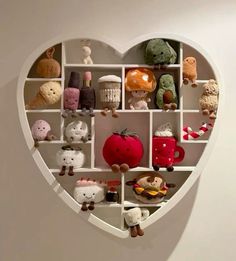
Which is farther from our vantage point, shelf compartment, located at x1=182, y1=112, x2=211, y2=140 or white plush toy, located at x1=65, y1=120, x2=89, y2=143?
shelf compartment, located at x1=182, y1=112, x2=211, y2=140

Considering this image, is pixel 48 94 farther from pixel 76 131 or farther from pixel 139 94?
pixel 139 94

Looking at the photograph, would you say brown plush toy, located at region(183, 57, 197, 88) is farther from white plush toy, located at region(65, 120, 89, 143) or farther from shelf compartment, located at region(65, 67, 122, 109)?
white plush toy, located at region(65, 120, 89, 143)

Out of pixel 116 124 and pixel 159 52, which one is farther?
pixel 116 124

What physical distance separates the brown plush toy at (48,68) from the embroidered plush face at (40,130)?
0.55 ft

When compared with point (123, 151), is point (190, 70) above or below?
above

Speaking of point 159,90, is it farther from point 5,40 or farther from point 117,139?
point 5,40

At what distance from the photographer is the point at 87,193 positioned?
1189 millimetres

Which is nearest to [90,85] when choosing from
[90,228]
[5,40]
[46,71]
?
[46,71]

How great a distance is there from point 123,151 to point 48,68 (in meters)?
0.39

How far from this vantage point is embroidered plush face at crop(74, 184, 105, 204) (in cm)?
119

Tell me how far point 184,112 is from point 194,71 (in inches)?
5.9

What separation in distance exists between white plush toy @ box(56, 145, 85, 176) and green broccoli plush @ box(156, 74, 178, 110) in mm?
331

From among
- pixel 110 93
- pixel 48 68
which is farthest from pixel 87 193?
pixel 48 68

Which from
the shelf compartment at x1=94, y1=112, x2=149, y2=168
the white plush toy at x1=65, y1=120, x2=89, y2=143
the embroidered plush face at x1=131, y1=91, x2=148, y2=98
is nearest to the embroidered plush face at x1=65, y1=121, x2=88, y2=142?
the white plush toy at x1=65, y1=120, x2=89, y2=143
